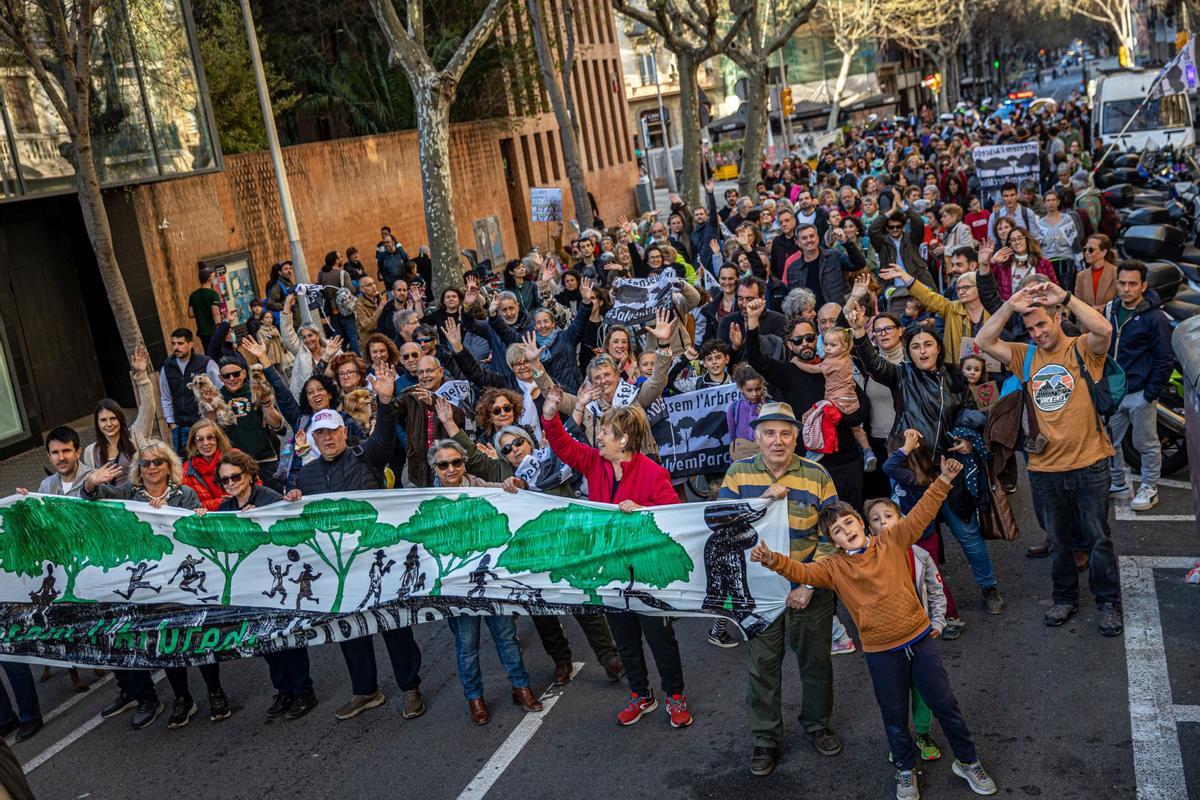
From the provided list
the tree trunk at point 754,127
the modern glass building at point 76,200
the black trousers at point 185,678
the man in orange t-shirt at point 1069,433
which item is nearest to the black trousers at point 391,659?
the black trousers at point 185,678

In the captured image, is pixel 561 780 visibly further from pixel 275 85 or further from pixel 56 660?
pixel 275 85

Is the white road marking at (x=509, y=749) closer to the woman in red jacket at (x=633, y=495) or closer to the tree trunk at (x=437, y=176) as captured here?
the woman in red jacket at (x=633, y=495)

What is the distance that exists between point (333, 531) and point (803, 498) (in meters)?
2.81

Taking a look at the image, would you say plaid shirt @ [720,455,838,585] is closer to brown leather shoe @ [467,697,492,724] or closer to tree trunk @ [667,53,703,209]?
brown leather shoe @ [467,697,492,724]

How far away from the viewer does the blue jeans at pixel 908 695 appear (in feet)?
18.5

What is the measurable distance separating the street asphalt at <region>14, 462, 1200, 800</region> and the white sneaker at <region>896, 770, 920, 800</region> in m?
0.10

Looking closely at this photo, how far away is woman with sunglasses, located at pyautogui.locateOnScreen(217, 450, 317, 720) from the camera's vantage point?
7535 mm

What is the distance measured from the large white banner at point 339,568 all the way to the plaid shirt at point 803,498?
0.09 meters

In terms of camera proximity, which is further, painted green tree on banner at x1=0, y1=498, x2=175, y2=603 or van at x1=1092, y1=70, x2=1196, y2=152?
van at x1=1092, y1=70, x2=1196, y2=152

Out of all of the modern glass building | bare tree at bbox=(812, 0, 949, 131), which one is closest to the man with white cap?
the modern glass building

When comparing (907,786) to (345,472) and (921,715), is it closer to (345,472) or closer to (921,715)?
(921,715)

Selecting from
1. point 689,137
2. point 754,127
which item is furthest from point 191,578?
point 754,127

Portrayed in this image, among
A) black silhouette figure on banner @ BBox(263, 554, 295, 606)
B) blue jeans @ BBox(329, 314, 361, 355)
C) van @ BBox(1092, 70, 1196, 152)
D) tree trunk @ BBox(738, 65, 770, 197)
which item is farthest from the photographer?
tree trunk @ BBox(738, 65, 770, 197)

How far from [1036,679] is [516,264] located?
9156 mm
